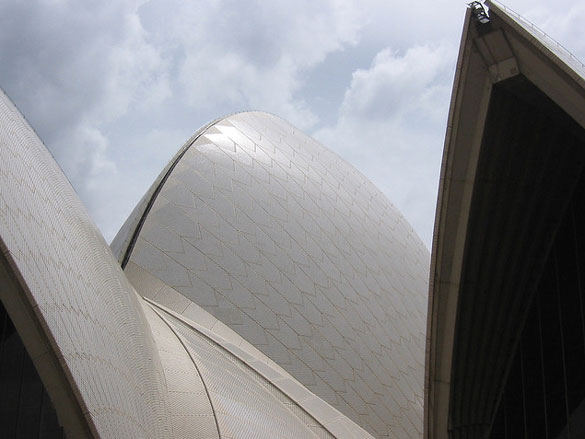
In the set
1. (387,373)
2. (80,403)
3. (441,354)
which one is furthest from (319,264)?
(80,403)

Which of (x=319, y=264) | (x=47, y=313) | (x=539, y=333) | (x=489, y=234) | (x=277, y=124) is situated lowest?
(x=47, y=313)

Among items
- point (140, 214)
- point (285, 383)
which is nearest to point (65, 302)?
point (285, 383)

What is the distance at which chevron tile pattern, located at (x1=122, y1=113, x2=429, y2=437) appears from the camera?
46.0ft

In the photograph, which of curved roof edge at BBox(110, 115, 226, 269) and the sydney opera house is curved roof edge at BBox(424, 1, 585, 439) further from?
curved roof edge at BBox(110, 115, 226, 269)

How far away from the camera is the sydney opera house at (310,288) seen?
23.1ft

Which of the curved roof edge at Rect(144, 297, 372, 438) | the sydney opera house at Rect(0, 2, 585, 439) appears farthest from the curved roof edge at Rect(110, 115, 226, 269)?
the curved roof edge at Rect(144, 297, 372, 438)

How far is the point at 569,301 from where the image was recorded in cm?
1193

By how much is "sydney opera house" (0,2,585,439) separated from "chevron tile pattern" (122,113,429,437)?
47 millimetres

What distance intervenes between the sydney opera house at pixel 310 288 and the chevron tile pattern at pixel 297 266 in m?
0.05

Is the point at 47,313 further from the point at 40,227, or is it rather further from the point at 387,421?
the point at 387,421

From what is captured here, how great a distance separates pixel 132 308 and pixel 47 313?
10.4 feet

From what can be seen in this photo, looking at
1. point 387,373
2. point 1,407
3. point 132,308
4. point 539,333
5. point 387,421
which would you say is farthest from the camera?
point 387,373

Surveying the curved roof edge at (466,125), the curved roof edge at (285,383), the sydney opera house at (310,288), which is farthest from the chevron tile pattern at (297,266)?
the curved roof edge at (466,125)

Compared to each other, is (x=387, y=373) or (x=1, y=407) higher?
(x=387, y=373)
